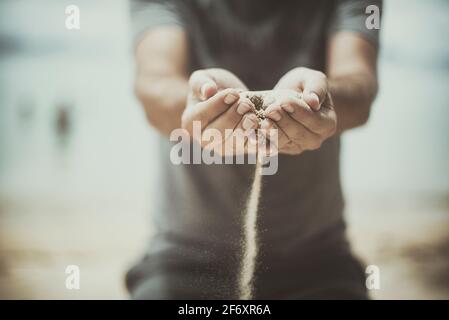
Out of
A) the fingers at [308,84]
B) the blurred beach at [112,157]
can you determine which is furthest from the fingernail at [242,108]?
the blurred beach at [112,157]

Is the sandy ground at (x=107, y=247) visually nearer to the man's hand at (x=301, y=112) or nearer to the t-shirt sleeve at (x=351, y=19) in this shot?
the man's hand at (x=301, y=112)

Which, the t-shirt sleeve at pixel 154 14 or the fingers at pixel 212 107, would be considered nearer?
the fingers at pixel 212 107

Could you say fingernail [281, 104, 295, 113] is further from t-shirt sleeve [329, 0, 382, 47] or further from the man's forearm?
t-shirt sleeve [329, 0, 382, 47]

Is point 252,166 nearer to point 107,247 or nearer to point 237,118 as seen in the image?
point 237,118

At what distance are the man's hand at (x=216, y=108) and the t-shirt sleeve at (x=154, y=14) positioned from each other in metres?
0.14

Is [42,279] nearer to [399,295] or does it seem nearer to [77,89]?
[77,89]

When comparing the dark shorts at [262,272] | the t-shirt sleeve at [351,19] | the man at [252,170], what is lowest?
the dark shorts at [262,272]

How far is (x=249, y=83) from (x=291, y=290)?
44 cm

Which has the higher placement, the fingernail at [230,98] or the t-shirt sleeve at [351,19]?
the t-shirt sleeve at [351,19]

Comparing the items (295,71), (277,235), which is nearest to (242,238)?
(277,235)

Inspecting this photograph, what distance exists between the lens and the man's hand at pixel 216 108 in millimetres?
861

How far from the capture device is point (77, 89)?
40.8 inches

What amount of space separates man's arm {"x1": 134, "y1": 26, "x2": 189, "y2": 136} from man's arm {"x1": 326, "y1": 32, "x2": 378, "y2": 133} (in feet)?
1.00

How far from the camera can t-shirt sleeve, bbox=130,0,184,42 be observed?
978mm
